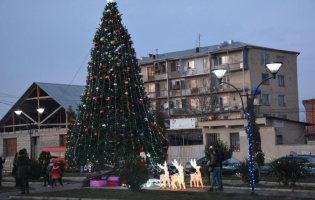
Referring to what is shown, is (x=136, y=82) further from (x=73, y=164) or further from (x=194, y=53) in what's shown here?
(x=194, y=53)

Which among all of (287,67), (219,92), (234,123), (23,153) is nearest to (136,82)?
(23,153)

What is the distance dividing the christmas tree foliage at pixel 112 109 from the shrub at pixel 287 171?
7.56 meters

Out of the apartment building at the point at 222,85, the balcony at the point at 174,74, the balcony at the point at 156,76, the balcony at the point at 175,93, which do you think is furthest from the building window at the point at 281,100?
the balcony at the point at 156,76

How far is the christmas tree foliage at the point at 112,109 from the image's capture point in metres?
25.0

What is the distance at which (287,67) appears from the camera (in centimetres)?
7188

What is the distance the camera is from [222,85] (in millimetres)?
70938

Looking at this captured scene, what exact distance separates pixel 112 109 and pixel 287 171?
30.9 feet

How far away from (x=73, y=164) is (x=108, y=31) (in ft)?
22.8

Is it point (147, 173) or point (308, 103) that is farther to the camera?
point (308, 103)

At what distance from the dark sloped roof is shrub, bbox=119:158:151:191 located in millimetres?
45242

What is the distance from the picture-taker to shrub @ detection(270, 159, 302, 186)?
65.5 ft

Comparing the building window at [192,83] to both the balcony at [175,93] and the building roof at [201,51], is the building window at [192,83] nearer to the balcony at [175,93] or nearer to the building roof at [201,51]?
the balcony at [175,93]

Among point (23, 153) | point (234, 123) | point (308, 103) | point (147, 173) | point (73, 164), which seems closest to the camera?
point (147, 173)

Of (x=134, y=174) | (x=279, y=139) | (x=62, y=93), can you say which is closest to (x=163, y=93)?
(x=62, y=93)
